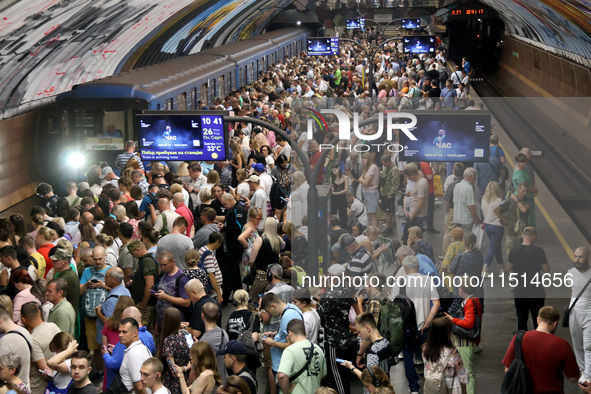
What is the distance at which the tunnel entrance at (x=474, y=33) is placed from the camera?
133 feet

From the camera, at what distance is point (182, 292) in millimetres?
9875

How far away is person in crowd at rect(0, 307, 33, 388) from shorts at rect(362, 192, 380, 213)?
5.99m

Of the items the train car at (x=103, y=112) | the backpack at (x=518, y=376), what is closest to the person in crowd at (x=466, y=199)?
the backpack at (x=518, y=376)

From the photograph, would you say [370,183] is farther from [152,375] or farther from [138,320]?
[152,375]

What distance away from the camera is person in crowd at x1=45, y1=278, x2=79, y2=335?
30.7ft

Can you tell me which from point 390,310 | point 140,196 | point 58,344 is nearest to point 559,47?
point 140,196

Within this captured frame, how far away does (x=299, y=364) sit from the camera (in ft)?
26.1

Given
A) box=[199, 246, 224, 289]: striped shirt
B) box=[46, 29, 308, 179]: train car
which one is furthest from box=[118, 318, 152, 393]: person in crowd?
box=[46, 29, 308, 179]: train car

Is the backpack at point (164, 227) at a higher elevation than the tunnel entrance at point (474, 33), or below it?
higher

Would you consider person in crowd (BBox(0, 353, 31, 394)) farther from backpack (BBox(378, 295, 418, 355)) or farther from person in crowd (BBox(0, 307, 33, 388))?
backpack (BBox(378, 295, 418, 355))

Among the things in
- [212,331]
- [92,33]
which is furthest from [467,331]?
[92,33]

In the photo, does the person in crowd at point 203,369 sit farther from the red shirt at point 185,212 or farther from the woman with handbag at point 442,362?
the red shirt at point 185,212

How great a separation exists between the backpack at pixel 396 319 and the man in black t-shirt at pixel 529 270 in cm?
209

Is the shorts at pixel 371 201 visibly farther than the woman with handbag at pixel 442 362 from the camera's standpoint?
Yes
